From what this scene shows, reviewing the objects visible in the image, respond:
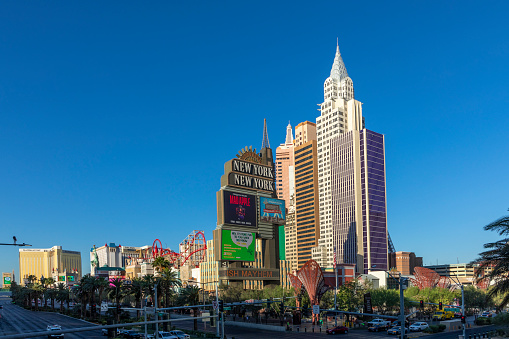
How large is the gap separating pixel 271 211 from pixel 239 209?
11532 mm

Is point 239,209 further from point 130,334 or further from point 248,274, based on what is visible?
point 130,334

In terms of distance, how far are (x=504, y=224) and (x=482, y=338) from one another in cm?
3708

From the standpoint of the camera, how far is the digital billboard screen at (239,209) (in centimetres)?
11712

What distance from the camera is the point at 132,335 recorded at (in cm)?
6494

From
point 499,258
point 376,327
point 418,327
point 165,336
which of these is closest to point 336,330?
point 376,327

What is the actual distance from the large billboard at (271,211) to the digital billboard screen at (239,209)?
3.08 metres

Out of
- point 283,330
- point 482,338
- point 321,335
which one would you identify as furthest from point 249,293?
point 482,338

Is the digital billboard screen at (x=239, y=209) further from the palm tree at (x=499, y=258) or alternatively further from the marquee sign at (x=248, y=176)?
the palm tree at (x=499, y=258)

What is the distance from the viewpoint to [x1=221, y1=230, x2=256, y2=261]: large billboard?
378ft

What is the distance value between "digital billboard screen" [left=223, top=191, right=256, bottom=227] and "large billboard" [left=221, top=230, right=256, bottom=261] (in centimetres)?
275

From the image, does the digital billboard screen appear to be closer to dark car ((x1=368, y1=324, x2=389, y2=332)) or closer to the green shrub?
dark car ((x1=368, y1=324, x2=389, y2=332))

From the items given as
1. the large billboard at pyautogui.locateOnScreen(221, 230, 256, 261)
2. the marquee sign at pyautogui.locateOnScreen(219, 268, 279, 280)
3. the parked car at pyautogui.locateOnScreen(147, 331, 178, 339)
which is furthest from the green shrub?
the large billboard at pyautogui.locateOnScreen(221, 230, 256, 261)

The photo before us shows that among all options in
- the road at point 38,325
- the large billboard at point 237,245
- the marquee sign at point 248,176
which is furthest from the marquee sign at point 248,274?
the road at point 38,325

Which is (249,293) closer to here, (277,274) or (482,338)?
(277,274)
